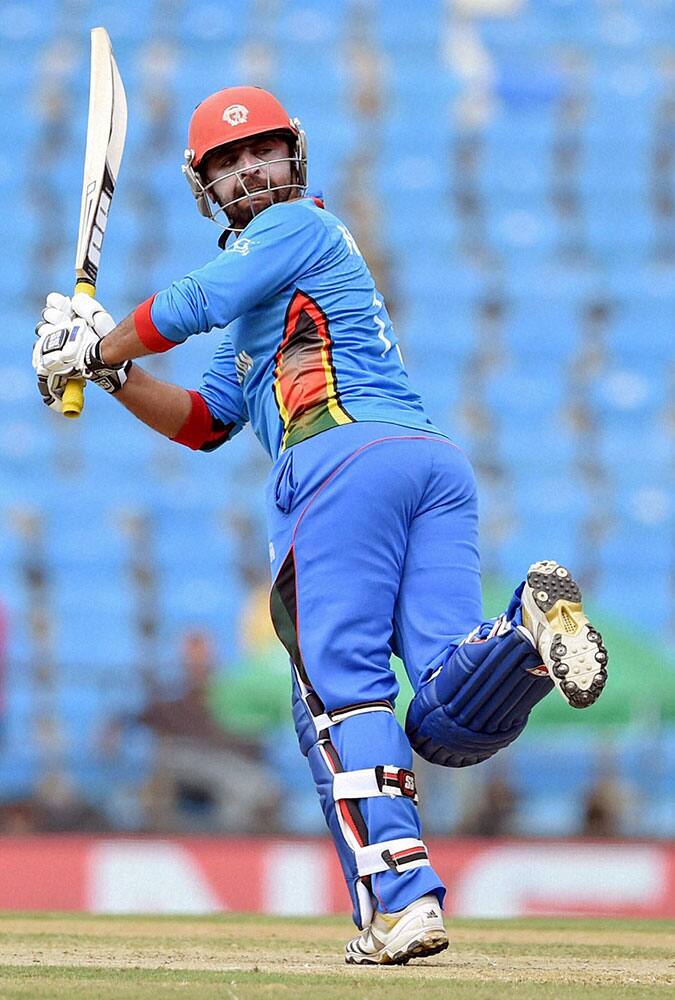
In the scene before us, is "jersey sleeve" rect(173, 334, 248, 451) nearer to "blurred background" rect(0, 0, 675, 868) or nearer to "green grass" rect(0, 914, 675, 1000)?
"green grass" rect(0, 914, 675, 1000)

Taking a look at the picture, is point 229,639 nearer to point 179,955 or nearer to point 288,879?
point 288,879

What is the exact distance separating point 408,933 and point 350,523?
2.74 feet

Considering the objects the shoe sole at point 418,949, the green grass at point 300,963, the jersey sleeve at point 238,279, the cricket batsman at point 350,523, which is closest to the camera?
the green grass at point 300,963

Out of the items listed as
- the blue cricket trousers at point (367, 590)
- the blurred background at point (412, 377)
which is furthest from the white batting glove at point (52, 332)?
the blurred background at point (412, 377)

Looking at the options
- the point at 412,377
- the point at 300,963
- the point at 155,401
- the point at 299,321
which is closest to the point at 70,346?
the point at 155,401

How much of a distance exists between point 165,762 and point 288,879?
0.75 meters

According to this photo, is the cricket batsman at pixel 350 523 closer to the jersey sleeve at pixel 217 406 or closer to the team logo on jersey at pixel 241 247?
the team logo on jersey at pixel 241 247

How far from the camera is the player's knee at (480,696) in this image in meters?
3.43

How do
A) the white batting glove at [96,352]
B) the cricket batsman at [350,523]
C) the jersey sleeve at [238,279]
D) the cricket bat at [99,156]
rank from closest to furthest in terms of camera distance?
the cricket batsman at [350,523] < the jersey sleeve at [238,279] < the white batting glove at [96,352] < the cricket bat at [99,156]

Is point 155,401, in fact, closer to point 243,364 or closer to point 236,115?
point 243,364

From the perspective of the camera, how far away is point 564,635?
3.27 meters

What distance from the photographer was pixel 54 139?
14805mm

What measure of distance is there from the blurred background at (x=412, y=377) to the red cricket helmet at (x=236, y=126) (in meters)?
4.04

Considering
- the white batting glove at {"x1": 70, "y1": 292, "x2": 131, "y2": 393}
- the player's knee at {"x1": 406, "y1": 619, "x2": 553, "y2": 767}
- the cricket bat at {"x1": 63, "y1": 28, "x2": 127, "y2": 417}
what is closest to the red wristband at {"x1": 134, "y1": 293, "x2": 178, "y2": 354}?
the white batting glove at {"x1": 70, "y1": 292, "x2": 131, "y2": 393}
